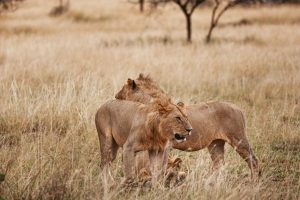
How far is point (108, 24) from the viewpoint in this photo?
2383cm

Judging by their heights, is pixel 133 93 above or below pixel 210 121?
above

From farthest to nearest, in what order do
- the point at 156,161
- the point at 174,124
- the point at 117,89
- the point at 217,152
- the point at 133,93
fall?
the point at 117,89, the point at 217,152, the point at 133,93, the point at 156,161, the point at 174,124

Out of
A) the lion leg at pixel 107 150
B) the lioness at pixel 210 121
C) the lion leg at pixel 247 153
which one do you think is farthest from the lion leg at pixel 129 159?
the lion leg at pixel 247 153

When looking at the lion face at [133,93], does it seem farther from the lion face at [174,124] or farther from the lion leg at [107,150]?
the lion face at [174,124]

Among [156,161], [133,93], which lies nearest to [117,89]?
[133,93]

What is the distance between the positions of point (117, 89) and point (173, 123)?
3776mm

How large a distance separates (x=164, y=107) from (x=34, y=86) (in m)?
5.31

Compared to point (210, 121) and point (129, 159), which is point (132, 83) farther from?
point (129, 159)

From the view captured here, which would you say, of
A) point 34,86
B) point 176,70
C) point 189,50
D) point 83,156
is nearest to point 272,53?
point 189,50

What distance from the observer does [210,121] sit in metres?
4.41

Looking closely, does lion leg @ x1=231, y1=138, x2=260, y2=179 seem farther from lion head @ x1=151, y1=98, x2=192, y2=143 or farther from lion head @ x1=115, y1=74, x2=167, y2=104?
lion head @ x1=151, y1=98, x2=192, y2=143

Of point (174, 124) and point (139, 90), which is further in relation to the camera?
point (139, 90)

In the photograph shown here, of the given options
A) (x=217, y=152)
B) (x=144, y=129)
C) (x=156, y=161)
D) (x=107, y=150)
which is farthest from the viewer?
(x=217, y=152)

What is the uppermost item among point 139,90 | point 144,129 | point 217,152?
point 139,90
